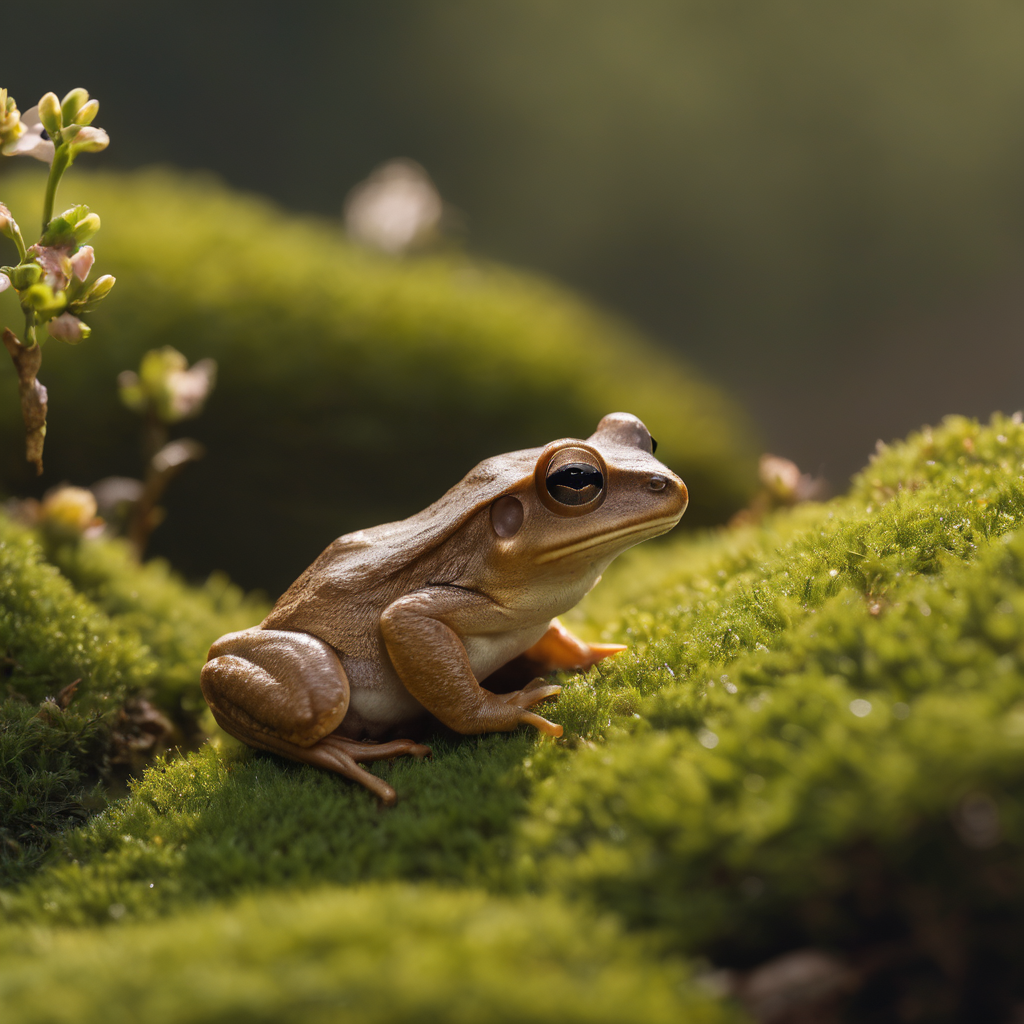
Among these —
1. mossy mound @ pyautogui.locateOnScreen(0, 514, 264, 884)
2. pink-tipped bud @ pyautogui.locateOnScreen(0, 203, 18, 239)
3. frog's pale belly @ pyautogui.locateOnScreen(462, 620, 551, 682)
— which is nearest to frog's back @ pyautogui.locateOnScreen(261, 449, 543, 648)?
frog's pale belly @ pyautogui.locateOnScreen(462, 620, 551, 682)

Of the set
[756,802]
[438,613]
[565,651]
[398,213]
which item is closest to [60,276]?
[438,613]

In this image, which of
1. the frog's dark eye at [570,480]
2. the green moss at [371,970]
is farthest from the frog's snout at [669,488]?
the green moss at [371,970]

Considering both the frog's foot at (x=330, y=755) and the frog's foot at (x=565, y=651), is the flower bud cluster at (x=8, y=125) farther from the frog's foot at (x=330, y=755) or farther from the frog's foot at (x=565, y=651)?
the frog's foot at (x=565, y=651)

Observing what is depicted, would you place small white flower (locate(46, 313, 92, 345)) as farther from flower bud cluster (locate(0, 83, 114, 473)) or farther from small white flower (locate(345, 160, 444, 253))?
small white flower (locate(345, 160, 444, 253))

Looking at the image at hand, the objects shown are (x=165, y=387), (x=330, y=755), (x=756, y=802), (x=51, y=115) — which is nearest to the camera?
(x=756, y=802)

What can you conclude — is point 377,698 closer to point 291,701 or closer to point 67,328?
point 291,701

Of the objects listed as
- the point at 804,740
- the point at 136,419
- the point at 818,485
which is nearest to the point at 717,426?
the point at 818,485
